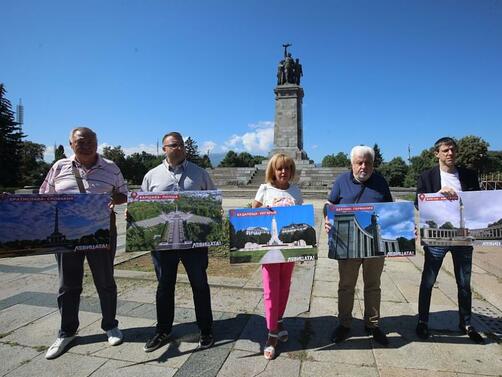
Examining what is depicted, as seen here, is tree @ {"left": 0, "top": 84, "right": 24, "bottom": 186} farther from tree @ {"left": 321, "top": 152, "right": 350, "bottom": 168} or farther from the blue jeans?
tree @ {"left": 321, "top": 152, "right": 350, "bottom": 168}

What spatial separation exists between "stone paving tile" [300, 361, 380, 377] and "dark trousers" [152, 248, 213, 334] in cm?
108

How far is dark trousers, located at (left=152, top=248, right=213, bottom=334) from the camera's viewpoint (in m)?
3.42

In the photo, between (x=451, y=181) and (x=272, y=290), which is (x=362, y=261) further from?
(x=451, y=181)

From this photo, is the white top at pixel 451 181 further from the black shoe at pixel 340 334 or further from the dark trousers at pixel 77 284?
the dark trousers at pixel 77 284

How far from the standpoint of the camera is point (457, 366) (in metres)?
3.00

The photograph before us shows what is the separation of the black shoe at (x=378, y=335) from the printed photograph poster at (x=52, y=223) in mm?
2922

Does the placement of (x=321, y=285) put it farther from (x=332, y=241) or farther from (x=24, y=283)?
(x=24, y=283)

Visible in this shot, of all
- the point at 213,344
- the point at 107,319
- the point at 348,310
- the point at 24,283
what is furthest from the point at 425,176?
the point at 24,283

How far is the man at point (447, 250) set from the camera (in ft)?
11.6

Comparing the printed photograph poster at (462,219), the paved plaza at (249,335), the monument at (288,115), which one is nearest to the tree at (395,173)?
the monument at (288,115)

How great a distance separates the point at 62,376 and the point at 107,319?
69 cm

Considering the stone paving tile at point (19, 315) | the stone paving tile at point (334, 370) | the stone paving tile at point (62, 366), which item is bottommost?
the stone paving tile at point (62, 366)

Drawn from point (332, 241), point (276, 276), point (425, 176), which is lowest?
point (276, 276)

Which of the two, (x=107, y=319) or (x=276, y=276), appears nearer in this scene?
(x=276, y=276)
